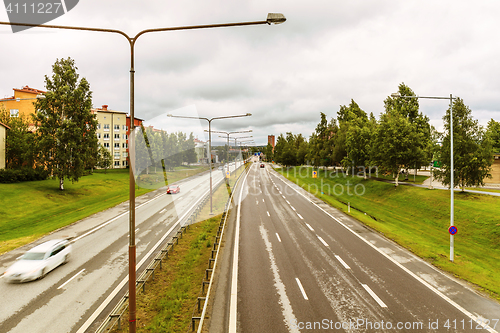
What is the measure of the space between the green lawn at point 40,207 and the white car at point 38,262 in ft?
19.4

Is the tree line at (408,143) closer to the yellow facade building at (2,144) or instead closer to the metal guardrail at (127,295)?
the metal guardrail at (127,295)

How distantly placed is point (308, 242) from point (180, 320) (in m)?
12.0

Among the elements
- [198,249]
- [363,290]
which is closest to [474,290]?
[363,290]

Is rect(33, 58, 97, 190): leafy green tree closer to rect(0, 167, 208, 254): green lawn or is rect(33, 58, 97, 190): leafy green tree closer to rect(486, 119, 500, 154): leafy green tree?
rect(0, 167, 208, 254): green lawn

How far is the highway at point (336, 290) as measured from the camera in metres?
9.81

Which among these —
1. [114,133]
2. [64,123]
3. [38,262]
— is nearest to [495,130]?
[38,262]

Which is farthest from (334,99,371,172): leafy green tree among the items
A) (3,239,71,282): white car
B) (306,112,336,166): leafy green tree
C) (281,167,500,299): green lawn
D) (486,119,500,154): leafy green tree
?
(3,239,71,282): white car

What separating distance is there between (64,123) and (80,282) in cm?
3035

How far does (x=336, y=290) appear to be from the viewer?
40.4 feet

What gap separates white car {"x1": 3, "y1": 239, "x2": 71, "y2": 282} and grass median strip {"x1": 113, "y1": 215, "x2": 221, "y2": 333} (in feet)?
20.1

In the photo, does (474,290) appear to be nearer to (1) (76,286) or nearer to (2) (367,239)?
(2) (367,239)

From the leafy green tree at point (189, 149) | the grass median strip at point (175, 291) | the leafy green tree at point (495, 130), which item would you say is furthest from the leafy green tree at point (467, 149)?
the leafy green tree at point (189, 149)

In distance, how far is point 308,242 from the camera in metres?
19.4

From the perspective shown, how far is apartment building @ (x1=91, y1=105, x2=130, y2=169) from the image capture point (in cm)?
8119
